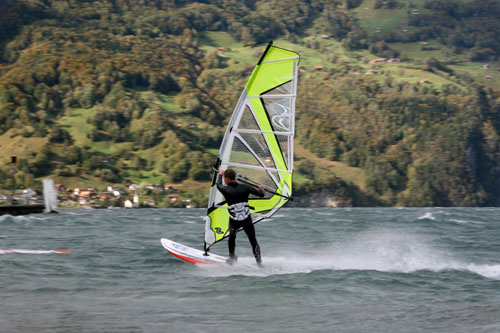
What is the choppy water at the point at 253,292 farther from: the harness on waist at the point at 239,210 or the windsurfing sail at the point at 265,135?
the windsurfing sail at the point at 265,135

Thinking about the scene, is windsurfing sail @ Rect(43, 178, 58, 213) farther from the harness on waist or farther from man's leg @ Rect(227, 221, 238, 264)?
the harness on waist

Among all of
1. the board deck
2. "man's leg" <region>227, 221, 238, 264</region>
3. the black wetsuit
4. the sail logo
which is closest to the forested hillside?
the board deck

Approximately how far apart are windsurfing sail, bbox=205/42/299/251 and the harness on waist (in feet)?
1.33

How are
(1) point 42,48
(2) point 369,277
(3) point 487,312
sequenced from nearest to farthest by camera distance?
(3) point 487,312 < (2) point 369,277 < (1) point 42,48

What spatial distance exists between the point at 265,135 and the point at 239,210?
4.42 ft

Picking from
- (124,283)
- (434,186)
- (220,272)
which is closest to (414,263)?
(220,272)

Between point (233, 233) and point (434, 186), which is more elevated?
point (233, 233)

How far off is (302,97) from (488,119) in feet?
114

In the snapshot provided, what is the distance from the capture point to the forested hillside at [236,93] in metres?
89.4

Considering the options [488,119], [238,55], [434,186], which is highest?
[238,55]

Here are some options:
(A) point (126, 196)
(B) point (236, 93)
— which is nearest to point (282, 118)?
(A) point (126, 196)

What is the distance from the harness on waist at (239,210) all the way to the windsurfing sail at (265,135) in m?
0.41

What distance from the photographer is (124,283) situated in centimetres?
1005

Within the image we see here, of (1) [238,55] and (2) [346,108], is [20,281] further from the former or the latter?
(1) [238,55]
